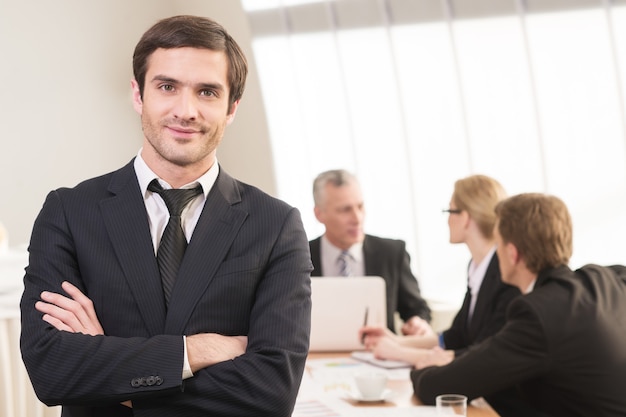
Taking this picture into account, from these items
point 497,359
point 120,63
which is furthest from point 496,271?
point 120,63

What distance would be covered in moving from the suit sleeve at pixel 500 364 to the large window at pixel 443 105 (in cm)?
626

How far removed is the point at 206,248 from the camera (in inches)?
94.1

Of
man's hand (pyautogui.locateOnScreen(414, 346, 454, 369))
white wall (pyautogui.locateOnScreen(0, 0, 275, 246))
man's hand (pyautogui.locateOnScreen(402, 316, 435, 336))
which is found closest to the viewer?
man's hand (pyautogui.locateOnScreen(414, 346, 454, 369))

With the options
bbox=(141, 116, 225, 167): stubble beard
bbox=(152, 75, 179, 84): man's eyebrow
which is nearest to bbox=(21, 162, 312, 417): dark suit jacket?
bbox=(141, 116, 225, 167): stubble beard

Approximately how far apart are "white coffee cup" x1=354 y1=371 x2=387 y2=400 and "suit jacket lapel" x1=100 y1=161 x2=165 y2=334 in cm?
150

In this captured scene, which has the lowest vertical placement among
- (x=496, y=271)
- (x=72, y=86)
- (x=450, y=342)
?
(x=450, y=342)

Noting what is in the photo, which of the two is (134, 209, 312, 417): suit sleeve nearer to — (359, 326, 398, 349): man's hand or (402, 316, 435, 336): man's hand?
(359, 326, 398, 349): man's hand

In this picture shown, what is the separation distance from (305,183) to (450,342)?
27.9ft

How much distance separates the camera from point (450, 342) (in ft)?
16.3

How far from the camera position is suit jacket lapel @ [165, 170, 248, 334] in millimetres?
2332

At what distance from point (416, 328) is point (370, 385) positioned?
1726 millimetres

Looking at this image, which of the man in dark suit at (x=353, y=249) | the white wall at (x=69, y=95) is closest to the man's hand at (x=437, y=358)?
the man in dark suit at (x=353, y=249)

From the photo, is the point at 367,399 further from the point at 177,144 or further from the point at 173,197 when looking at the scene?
the point at 177,144

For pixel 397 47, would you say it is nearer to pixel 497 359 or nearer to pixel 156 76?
pixel 497 359
